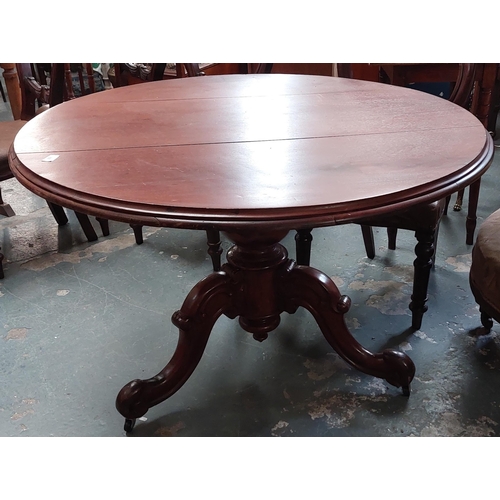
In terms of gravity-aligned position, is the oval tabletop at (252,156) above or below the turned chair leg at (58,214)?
above

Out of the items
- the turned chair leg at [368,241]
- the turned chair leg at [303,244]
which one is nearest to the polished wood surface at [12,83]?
the turned chair leg at [303,244]

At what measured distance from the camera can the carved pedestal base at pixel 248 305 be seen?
132 centimetres

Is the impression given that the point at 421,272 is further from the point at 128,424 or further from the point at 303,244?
the point at 128,424

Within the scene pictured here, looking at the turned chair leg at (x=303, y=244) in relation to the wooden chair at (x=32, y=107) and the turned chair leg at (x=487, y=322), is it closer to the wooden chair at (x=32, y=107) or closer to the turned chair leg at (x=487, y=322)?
the turned chair leg at (x=487, y=322)

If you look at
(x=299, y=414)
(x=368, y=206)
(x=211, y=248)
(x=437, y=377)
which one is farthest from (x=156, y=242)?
(x=368, y=206)

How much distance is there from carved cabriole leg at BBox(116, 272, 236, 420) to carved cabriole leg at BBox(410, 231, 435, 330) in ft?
1.94

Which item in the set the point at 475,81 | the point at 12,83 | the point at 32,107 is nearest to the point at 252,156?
the point at 475,81

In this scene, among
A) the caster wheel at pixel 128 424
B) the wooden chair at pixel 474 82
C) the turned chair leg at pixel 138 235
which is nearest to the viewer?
the caster wheel at pixel 128 424

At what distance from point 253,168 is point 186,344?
0.58 metres

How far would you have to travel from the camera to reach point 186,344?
4.46 feet

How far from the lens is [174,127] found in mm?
1242

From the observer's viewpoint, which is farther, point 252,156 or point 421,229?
point 421,229

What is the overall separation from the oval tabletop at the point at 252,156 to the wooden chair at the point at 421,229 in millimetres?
304

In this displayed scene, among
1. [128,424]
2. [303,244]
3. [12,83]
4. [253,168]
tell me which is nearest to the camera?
[253,168]
